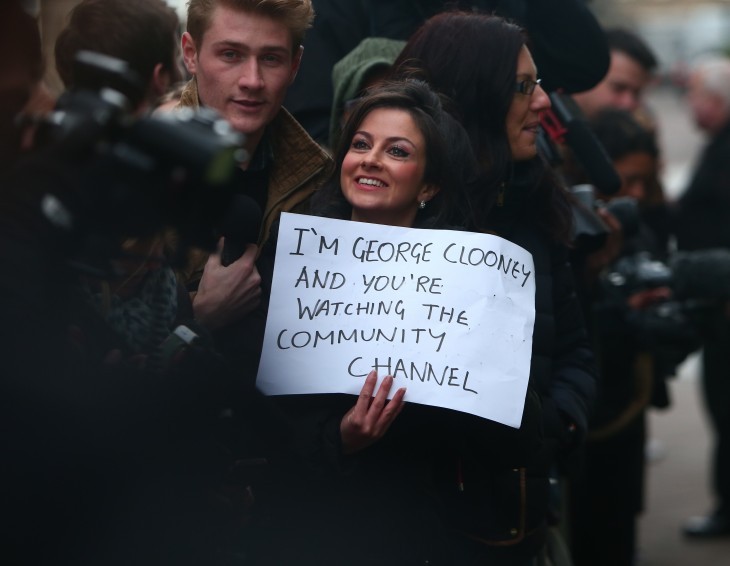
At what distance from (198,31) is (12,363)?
1559mm

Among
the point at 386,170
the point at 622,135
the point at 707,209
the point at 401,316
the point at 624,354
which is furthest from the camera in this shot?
the point at 707,209

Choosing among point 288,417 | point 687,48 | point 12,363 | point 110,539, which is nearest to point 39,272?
point 12,363

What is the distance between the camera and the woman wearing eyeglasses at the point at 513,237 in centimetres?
327

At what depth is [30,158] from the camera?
2049mm

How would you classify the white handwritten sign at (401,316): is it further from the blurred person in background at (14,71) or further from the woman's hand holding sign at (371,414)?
the blurred person in background at (14,71)

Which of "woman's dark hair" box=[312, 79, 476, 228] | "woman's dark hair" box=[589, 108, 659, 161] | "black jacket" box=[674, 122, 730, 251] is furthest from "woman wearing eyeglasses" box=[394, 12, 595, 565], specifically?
"black jacket" box=[674, 122, 730, 251]

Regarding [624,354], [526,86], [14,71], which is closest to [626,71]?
[624,354]

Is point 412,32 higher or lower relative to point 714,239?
lower

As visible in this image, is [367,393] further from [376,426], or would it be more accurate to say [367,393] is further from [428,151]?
[428,151]

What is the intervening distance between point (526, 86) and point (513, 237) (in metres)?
0.37

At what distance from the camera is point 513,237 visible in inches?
140

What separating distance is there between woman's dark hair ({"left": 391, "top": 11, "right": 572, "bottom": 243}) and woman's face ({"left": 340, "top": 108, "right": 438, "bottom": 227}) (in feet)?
0.95

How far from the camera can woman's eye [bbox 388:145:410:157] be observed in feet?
10.3

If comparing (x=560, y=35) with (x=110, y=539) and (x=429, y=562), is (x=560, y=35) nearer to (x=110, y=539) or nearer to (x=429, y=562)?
(x=429, y=562)
